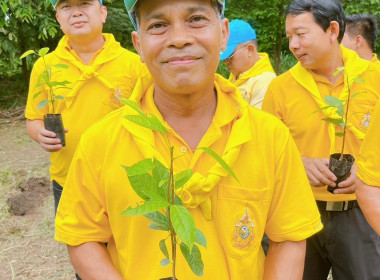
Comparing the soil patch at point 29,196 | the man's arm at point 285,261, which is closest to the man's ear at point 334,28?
the man's arm at point 285,261

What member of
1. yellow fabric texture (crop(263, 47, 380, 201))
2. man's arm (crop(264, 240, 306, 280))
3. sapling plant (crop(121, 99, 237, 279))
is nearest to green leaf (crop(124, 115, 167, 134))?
sapling plant (crop(121, 99, 237, 279))

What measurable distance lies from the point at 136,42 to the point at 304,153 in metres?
1.28

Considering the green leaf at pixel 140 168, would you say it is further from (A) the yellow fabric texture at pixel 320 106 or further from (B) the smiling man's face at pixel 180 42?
(A) the yellow fabric texture at pixel 320 106

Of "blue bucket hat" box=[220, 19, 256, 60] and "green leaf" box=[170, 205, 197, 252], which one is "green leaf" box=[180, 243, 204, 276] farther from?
"blue bucket hat" box=[220, 19, 256, 60]


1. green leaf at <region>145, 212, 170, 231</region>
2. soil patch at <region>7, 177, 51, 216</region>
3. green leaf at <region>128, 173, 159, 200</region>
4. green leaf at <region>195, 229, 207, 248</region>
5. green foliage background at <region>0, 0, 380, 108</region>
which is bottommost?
soil patch at <region>7, 177, 51, 216</region>

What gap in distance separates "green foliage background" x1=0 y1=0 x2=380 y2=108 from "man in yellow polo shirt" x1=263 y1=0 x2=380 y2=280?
20.1 feet

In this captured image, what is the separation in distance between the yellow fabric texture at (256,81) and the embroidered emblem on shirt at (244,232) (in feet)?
6.15

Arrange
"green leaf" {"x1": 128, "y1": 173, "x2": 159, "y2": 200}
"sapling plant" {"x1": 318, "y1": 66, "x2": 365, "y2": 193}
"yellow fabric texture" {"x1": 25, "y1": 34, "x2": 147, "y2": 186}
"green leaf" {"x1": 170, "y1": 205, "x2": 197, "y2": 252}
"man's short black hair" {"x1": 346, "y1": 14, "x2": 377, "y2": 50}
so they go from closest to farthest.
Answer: "green leaf" {"x1": 170, "y1": 205, "x2": 197, "y2": 252} → "green leaf" {"x1": 128, "y1": 173, "x2": 159, "y2": 200} → "sapling plant" {"x1": 318, "y1": 66, "x2": 365, "y2": 193} → "yellow fabric texture" {"x1": 25, "y1": 34, "x2": 147, "y2": 186} → "man's short black hair" {"x1": 346, "y1": 14, "x2": 377, "y2": 50}

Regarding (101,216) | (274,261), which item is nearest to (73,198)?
(101,216)

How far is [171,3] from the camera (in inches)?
57.2

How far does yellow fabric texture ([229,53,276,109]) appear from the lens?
3408mm

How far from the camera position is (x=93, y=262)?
5.02 feet

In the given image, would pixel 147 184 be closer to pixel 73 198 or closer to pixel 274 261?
pixel 73 198

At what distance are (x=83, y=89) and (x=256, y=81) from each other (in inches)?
50.5
